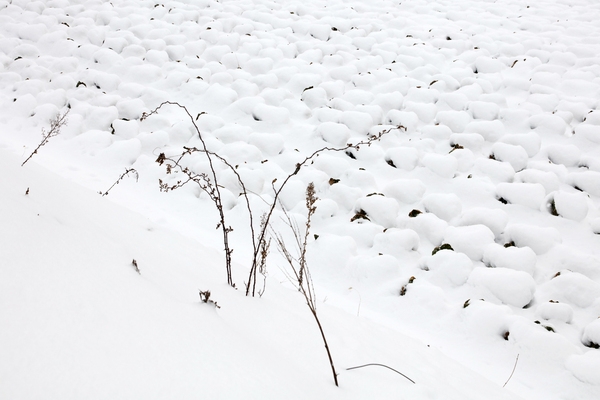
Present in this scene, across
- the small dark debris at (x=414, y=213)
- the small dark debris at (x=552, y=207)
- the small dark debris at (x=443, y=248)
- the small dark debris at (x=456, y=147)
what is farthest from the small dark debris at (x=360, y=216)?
the small dark debris at (x=552, y=207)

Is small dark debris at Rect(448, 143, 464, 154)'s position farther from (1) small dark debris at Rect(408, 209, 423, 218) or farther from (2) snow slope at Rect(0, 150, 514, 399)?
(2) snow slope at Rect(0, 150, 514, 399)

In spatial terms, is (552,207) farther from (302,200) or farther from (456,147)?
(302,200)

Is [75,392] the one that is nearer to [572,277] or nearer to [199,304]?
[199,304]

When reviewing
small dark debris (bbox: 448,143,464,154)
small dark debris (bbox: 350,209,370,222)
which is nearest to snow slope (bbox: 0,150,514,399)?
small dark debris (bbox: 350,209,370,222)

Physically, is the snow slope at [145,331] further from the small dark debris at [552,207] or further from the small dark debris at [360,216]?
the small dark debris at [552,207]

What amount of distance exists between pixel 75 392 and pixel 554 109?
3.58m

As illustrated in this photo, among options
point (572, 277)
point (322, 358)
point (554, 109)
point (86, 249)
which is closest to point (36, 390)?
point (86, 249)

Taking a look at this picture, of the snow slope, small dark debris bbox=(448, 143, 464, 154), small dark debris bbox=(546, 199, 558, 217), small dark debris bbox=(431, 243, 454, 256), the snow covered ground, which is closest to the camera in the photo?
the snow slope

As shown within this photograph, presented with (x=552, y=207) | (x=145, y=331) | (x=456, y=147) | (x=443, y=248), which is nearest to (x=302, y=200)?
(x=443, y=248)

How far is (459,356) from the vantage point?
162cm

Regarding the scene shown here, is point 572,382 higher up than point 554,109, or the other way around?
point 554,109

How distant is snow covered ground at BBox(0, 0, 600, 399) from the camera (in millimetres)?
894

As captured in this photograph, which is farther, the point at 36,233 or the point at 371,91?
the point at 371,91

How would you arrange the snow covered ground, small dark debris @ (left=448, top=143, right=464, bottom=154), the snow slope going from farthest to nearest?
small dark debris @ (left=448, top=143, right=464, bottom=154) → the snow covered ground → the snow slope
